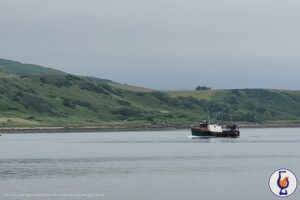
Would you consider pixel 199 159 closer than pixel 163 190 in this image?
No

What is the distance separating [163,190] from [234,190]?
695 centimetres

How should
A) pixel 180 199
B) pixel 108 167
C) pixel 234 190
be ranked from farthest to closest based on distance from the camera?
pixel 108 167 → pixel 234 190 → pixel 180 199

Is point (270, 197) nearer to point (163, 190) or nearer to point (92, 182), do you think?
point (163, 190)

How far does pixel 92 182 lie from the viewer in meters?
87.1

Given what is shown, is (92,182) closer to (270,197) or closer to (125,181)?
(125,181)

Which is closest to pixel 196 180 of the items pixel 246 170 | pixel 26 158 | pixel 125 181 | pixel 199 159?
pixel 125 181

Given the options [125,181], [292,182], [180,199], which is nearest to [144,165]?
[125,181]

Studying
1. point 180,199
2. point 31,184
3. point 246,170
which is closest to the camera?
point 180,199

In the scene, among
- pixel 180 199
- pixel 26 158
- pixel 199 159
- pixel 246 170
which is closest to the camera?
pixel 180 199

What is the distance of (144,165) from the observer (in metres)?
115

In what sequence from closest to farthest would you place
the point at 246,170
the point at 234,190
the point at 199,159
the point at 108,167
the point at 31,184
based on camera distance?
the point at 234,190, the point at 31,184, the point at 246,170, the point at 108,167, the point at 199,159

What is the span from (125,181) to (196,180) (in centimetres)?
799

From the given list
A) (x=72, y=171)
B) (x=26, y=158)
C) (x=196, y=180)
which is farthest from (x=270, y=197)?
(x=26, y=158)

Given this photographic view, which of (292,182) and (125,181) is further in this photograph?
(125,181)
